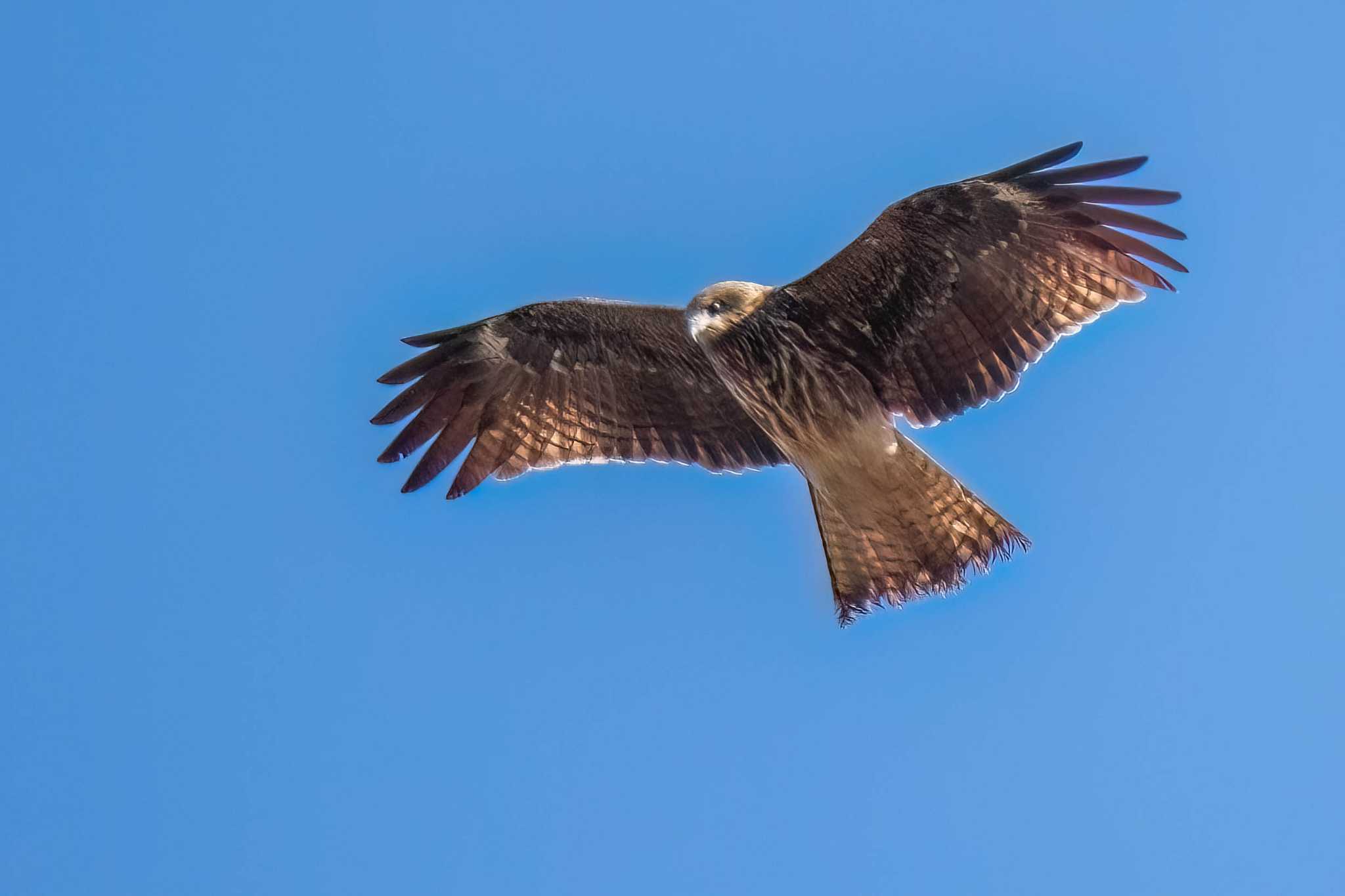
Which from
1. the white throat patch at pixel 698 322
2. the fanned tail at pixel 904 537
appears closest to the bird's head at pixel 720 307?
the white throat patch at pixel 698 322

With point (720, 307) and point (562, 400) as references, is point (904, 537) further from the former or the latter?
point (562, 400)

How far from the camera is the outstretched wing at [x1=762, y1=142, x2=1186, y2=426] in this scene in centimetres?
861

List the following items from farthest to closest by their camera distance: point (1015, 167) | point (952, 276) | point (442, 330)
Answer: point (442, 330), point (952, 276), point (1015, 167)

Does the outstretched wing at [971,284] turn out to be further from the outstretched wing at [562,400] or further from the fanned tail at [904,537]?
the outstretched wing at [562,400]

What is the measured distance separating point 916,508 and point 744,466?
144 cm

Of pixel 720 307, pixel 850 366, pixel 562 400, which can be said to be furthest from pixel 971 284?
pixel 562 400

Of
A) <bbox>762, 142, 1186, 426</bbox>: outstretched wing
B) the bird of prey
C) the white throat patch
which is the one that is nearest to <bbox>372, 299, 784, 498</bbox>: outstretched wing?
the bird of prey

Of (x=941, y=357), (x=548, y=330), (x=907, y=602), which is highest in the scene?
(x=548, y=330)

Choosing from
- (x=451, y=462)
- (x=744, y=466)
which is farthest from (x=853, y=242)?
(x=451, y=462)

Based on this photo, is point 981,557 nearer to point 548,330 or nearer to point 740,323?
point 740,323

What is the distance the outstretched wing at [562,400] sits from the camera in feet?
31.9

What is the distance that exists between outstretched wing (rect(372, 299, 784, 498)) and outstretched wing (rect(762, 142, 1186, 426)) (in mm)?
1039

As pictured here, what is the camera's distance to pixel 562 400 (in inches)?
390

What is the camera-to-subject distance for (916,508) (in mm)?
8812
